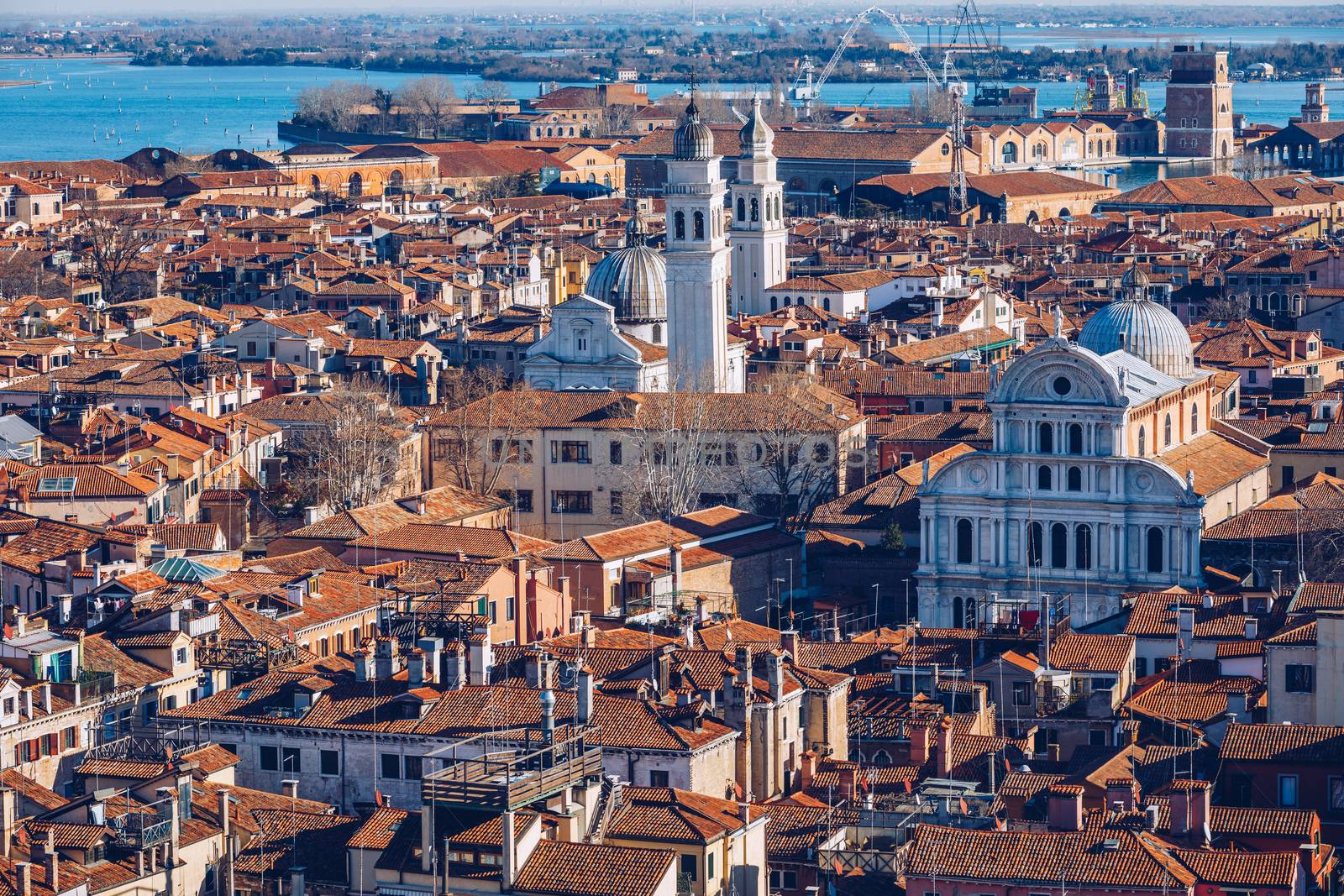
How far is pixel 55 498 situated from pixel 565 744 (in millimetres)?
15623

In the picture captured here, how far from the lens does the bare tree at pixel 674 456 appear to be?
3728cm

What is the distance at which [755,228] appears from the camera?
181ft

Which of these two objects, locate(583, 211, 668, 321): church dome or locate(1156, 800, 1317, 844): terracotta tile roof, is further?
locate(583, 211, 668, 321): church dome

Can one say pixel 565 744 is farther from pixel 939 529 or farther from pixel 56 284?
pixel 56 284

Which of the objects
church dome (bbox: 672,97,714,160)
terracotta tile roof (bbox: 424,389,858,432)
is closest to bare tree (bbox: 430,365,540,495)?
terracotta tile roof (bbox: 424,389,858,432)

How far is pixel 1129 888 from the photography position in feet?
58.1

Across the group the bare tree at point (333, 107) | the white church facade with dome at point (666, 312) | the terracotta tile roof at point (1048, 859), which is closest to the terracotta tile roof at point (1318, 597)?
the terracotta tile roof at point (1048, 859)

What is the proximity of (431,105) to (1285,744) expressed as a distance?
106m

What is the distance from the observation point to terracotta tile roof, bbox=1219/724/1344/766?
67.7 ft

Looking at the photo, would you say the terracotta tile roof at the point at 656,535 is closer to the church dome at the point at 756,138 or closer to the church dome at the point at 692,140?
the church dome at the point at 692,140

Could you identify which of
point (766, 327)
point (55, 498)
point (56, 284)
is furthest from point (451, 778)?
point (56, 284)

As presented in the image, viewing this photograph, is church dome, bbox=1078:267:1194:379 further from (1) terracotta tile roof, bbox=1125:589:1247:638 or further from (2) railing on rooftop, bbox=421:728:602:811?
(2) railing on rooftop, bbox=421:728:602:811

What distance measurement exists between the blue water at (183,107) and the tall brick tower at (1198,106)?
865 inches

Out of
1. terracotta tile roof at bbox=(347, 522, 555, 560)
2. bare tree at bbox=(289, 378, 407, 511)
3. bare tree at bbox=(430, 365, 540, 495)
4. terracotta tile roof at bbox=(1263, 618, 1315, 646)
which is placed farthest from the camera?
bare tree at bbox=(430, 365, 540, 495)
